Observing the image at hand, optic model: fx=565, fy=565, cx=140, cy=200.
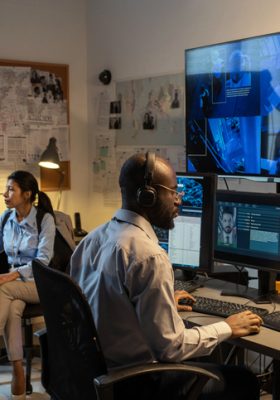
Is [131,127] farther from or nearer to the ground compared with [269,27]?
nearer to the ground

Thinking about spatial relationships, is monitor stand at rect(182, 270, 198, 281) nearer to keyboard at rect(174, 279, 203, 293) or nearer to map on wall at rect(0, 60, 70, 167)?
keyboard at rect(174, 279, 203, 293)

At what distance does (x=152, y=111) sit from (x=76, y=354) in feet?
7.73

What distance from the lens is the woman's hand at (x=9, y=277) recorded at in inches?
127

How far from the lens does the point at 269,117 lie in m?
2.81

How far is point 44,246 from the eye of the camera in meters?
3.32

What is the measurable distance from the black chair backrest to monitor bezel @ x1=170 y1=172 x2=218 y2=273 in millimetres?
912

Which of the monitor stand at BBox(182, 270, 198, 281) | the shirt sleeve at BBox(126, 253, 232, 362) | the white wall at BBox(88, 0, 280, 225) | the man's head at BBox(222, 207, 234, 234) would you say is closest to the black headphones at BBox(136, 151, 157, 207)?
the shirt sleeve at BBox(126, 253, 232, 362)

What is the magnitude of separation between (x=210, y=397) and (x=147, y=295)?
0.52 meters

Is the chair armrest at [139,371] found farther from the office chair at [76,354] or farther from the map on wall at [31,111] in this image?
the map on wall at [31,111]

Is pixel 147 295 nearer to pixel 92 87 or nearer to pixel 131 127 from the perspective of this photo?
pixel 131 127

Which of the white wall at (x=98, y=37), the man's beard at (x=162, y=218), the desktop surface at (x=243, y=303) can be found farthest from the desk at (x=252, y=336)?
the white wall at (x=98, y=37)

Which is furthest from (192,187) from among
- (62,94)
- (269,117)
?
(62,94)

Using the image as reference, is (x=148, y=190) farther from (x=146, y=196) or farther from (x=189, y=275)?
(x=189, y=275)

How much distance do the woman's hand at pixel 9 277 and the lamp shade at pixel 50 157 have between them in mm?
1006
